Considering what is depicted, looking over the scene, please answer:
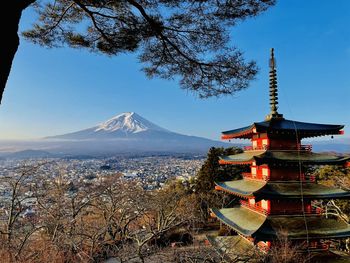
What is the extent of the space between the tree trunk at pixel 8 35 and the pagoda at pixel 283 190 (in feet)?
23.5

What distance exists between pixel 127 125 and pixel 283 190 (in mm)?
134680

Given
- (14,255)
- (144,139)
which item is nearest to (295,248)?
(14,255)

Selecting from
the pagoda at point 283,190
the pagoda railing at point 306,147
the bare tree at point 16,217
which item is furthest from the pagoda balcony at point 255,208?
the bare tree at point 16,217

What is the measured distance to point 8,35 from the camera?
4.87 feet

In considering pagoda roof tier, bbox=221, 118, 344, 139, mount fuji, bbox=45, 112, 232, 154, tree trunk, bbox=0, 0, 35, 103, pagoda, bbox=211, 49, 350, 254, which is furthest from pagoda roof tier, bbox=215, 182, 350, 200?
mount fuji, bbox=45, 112, 232, 154

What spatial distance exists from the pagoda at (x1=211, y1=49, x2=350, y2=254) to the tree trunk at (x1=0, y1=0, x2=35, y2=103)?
718 centimetres

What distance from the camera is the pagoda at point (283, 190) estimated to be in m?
7.78

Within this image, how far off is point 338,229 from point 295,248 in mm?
1385

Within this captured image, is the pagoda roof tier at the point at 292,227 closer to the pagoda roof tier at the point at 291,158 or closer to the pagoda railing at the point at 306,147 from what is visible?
the pagoda roof tier at the point at 291,158

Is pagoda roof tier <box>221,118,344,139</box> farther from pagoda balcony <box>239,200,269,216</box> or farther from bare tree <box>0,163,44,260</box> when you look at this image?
bare tree <box>0,163,44,260</box>

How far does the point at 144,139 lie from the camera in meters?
141

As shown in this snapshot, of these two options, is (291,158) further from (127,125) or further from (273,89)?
(127,125)

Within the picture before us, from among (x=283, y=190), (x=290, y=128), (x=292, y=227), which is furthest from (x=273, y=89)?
(x=292, y=227)

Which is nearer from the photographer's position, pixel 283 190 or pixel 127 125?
pixel 283 190
